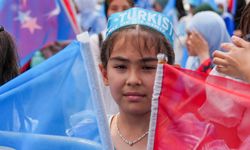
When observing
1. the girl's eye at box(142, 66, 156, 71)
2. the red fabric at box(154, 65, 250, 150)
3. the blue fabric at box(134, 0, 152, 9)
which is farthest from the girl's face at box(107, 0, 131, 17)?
the red fabric at box(154, 65, 250, 150)

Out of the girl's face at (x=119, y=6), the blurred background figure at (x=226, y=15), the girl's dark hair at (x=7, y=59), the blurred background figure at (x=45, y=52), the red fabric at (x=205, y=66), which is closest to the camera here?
Answer: the girl's dark hair at (x=7, y=59)

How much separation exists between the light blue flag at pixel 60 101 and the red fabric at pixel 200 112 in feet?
0.70

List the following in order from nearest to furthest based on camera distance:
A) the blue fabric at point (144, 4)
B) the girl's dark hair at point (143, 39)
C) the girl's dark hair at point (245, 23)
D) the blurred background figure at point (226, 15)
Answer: the girl's dark hair at point (143, 39) < the girl's dark hair at point (245, 23) < the blurred background figure at point (226, 15) < the blue fabric at point (144, 4)

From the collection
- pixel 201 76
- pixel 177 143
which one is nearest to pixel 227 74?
pixel 201 76

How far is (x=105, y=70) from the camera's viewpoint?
3367mm

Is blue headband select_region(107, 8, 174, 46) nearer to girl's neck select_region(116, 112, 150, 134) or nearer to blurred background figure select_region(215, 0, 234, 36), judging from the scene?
girl's neck select_region(116, 112, 150, 134)

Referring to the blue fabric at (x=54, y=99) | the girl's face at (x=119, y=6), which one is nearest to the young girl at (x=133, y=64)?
the blue fabric at (x=54, y=99)

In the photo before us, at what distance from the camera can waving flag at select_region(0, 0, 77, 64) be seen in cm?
730

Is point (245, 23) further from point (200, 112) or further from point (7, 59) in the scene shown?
point (7, 59)

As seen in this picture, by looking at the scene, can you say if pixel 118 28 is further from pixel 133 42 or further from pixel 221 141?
pixel 221 141

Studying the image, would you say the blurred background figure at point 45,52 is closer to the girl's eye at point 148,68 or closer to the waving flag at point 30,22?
the waving flag at point 30,22

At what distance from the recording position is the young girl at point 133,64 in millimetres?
3115

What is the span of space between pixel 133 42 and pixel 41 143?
22.9 inches

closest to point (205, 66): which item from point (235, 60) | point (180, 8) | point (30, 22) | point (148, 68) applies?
point (30, 22)
